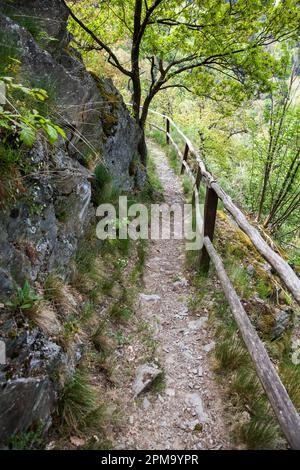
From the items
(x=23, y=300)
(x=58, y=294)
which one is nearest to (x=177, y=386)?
(x=58, y=294)

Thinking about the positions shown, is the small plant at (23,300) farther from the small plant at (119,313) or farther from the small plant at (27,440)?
the small plant at (119,313)

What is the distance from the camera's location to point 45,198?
10.5 feet

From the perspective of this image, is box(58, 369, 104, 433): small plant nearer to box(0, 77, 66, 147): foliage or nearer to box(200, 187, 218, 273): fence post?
box(0, 77, 66, 147): foliage

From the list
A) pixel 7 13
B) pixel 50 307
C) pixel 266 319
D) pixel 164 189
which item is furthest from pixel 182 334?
pixel 164 189

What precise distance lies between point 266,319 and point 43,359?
3370 mm

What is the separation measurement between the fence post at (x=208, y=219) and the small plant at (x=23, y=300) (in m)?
3.19

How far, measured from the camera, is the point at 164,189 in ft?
30.7

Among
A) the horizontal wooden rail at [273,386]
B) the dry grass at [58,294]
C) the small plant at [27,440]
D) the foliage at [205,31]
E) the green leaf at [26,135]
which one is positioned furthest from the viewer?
the foliage at [205,31]

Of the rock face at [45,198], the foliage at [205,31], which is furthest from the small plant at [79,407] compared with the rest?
the foliage at [205,31]

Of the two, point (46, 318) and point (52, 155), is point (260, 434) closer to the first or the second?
point (46, 318)

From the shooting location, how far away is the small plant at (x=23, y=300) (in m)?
2.41

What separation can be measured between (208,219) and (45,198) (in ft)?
8.99

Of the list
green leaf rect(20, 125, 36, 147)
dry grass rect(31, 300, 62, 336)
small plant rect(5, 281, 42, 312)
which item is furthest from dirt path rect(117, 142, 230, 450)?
green leaf rect(20, 125, 36, 147)

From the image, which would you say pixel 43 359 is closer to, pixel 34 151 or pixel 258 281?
pixel 34 151
